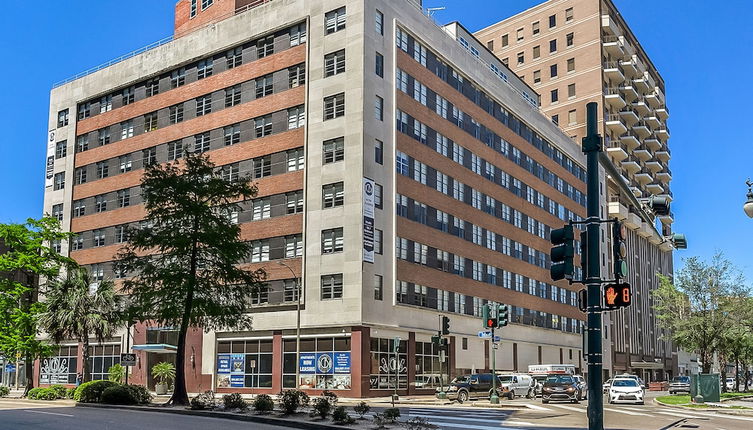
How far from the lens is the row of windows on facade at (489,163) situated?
194 ft

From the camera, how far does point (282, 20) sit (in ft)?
195

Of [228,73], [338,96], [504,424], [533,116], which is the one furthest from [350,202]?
[533,116]

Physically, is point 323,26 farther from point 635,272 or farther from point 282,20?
point 635,272

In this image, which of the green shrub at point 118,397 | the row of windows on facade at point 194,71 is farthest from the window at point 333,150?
the green shrub at point 118,397

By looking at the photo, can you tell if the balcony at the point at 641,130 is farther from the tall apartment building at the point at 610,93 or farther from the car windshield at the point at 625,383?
the car windshield at the point at 625,383

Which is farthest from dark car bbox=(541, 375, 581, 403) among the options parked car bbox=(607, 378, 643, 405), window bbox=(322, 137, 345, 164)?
window bbox=(322, 137, 345, 164)

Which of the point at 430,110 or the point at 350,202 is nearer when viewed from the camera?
the point at 350,202

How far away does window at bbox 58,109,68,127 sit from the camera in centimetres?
7688

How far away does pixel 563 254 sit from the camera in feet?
54.0

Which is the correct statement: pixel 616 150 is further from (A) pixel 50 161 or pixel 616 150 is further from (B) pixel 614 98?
(A) pixel 50 161

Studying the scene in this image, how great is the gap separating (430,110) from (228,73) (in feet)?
54.1

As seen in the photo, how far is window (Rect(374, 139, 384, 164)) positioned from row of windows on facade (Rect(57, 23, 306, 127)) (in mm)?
10243

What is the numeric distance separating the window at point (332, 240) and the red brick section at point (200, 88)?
1348 cm

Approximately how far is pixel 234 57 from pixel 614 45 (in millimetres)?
60837
